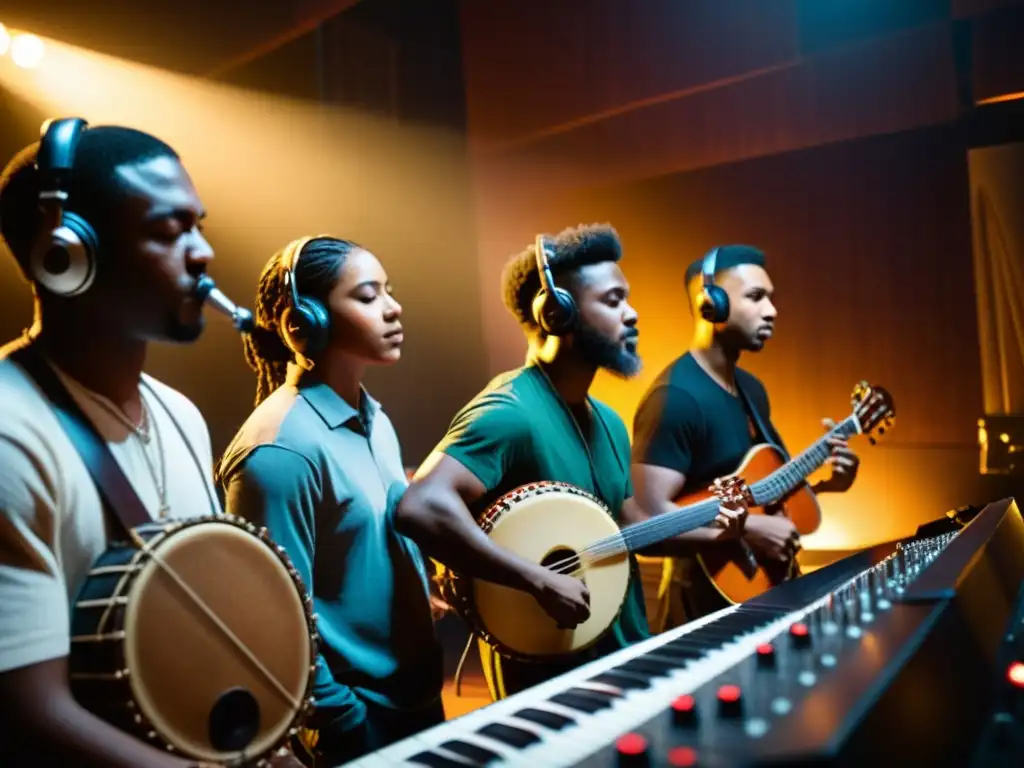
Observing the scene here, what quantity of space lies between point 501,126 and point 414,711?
4.37 metres

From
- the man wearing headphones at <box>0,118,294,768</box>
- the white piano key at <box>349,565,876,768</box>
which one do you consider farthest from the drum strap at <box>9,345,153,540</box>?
the white piano key at <box>349,565,876,768</box>

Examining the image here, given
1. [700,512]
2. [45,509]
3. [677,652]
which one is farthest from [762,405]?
[45,509]

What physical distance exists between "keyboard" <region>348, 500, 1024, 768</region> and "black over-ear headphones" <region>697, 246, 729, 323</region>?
198 centimetres

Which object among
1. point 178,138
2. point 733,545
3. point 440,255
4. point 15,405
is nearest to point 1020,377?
point 733,545

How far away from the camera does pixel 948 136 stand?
14.9 feet

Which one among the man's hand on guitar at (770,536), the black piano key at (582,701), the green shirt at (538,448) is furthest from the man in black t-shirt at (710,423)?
the black piano key at (582,701)

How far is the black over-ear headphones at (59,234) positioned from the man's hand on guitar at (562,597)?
1.31 metres

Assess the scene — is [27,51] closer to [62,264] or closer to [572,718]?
[62,264]

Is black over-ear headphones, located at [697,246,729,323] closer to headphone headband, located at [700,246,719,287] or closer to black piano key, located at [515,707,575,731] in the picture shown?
headphone headband, located at [700,246,719,287]

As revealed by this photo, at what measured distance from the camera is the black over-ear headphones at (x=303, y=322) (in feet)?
7.33

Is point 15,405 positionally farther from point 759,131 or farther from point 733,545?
point 759,131

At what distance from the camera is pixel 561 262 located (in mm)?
2768

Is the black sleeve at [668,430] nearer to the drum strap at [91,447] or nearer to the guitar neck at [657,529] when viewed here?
the guitar neck at [657,529]

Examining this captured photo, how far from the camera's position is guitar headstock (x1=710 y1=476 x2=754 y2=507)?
302 cm
